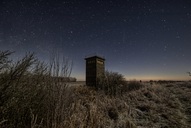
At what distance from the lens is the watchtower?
60.5ft

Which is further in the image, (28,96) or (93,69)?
(93,69)

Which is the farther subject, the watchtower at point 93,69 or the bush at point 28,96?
the watchtower at point 93,69

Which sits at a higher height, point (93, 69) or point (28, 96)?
point (93, 69)

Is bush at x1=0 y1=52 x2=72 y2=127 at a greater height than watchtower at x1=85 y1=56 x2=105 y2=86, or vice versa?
watchtower at x1=85 y1=56 x2=105 y2=86

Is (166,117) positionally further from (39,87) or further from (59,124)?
(39,87)

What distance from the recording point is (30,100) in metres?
3.27

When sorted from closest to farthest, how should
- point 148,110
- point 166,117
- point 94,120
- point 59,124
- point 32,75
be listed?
point 59,124
point 32,75
point 94,120
point 166,117
point 148,110

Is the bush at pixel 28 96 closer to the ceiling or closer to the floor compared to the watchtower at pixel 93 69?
closer to the floor

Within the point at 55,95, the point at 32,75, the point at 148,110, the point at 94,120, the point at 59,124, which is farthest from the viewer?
the point at 148,110

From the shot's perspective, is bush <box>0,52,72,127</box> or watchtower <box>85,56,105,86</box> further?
watchtower <box>85,56,105,86</box>

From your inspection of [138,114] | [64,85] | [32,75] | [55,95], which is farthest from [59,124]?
[138,114]

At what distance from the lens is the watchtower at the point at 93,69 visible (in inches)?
726

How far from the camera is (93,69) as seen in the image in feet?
62.5

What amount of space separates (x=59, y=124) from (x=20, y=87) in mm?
1157
